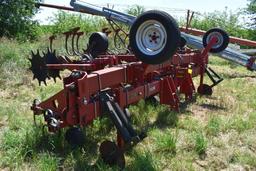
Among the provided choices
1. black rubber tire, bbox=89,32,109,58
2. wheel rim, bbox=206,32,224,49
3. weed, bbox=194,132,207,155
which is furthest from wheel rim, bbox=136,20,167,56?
wheel rim, bbox=206,32,224,49

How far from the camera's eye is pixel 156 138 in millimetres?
5719

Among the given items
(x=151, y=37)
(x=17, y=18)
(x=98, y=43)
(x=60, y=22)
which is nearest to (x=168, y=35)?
(x=151, y=37)

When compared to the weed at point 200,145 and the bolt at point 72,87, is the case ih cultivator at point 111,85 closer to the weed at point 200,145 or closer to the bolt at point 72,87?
the bolt at point 72,87

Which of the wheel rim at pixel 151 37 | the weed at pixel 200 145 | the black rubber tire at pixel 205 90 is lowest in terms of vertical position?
the black rubber tire at pixel 205 90

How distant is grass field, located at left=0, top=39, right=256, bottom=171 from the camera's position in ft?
16.3

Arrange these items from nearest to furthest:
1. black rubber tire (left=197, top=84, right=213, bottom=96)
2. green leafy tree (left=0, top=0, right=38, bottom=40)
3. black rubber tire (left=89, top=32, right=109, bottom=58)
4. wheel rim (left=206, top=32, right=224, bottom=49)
→ black rubber tire (left=89, top=32, right=109, bottom=58)
black rubber tire (left=197, top=84, right=213, bottom=96)
wheel rim (left=206, top=32, right=224, bottom=49)
green leafy tree (left=0, top=0, right=38, bottom=40)

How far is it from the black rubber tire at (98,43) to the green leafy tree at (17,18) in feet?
31.8

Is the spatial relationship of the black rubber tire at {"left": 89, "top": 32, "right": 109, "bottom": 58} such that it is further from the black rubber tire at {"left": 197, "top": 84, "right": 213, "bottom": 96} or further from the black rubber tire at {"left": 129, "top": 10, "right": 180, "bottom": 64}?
the black rubber tire at {"left": 197, "top": 84, "right": 213, "bottom": 96}

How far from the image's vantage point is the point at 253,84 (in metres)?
10.7

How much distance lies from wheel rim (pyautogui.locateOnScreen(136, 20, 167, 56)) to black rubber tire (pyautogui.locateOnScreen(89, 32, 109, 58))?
1835mm

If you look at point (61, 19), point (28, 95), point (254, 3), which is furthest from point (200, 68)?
point (254, 3)

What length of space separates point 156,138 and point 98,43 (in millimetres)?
2024

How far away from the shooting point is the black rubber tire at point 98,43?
6.82 metres

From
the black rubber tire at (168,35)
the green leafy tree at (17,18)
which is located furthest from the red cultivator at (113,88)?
the green leafy tree at (17,18)
